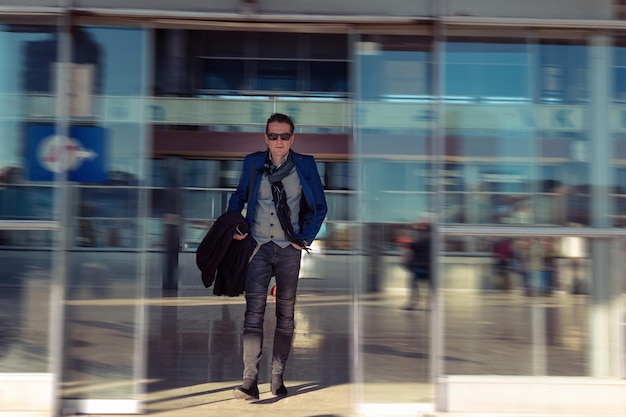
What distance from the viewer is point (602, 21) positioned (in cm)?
505

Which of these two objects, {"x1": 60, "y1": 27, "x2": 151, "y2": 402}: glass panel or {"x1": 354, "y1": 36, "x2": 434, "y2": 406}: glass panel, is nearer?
{"x1": 60, "y1": 27, "x2": 151, "y2": 402}: glass panel

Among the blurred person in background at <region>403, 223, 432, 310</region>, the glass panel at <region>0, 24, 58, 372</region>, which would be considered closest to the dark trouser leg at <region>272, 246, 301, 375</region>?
the blurred person in background at <region>403, 223, 432, 310</region>

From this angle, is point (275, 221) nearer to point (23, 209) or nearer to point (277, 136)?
point (277, 136)

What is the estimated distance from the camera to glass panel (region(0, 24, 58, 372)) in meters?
4.90

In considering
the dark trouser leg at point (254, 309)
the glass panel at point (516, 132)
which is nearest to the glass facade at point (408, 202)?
the glass panel at point (516, 132)

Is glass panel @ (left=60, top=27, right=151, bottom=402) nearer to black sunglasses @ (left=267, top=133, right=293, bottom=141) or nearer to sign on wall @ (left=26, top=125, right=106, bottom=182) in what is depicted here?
sign on wall @ (left=26, top=125, right=106, bottom=182)

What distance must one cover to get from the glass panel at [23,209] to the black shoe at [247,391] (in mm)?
1234

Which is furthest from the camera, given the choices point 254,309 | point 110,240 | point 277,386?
point 277,386

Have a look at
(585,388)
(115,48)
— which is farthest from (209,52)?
(585,388)

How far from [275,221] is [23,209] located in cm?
160

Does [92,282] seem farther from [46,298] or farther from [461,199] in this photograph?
[461,199]

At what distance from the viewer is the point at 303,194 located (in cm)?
532

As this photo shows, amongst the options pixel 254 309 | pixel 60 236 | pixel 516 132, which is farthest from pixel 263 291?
pixel 516 132

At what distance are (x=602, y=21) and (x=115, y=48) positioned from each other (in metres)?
3.13
